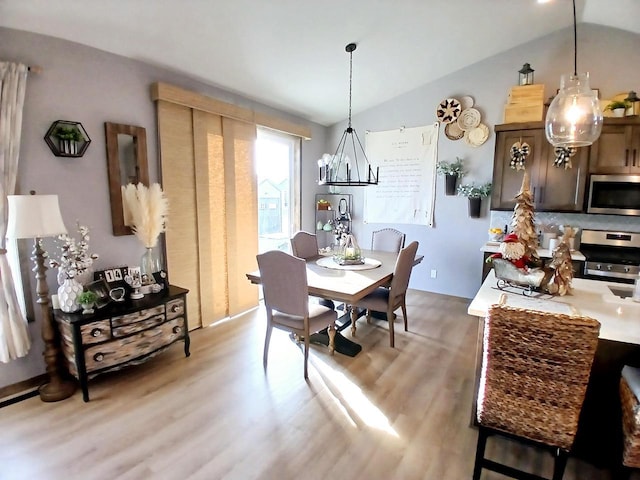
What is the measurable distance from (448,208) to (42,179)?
13.8 feet

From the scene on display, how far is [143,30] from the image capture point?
2473 mm

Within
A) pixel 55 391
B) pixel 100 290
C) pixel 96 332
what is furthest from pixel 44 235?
pixel 55 391

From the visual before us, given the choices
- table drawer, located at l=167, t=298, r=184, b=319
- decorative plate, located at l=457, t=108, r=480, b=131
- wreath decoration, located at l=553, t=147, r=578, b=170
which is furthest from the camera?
decorative plate, located at l=457, t=108, r=480, b=131

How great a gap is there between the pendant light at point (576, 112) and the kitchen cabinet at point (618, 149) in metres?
2.01

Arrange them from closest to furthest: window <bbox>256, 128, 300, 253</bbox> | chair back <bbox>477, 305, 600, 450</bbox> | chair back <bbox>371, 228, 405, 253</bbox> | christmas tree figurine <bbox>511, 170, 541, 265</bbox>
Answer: chair back <bbox>477, 305, 600, 450</bbox> < christmas tree figurine <bbox>511, 170, 541, 265</bbox> < chair back <bbox>371, 228, 405, 253</bbox> < window <bbox>256, 128, 300, 253</bbox>

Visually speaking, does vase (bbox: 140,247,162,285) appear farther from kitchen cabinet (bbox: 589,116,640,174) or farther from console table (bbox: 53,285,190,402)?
kitchen cabinet (bbox: 589,116,640,174)

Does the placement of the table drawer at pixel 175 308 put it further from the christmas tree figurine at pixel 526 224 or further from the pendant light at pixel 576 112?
the pendant light at pixel 576 112

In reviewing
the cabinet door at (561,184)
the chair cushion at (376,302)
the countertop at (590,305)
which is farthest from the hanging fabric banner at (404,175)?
the countertop at (590,305)

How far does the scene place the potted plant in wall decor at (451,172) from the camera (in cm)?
430

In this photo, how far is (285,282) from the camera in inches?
101

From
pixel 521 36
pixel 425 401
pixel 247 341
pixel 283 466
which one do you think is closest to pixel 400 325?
pixel 425 401

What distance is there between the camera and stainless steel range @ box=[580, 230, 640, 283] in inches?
130

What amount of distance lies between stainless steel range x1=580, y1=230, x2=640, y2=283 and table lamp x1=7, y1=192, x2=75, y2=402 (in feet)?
15.0

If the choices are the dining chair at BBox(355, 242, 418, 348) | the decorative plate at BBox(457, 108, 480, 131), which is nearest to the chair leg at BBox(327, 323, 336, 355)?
the dining chair at BBox(355, 242, 418, 348)
